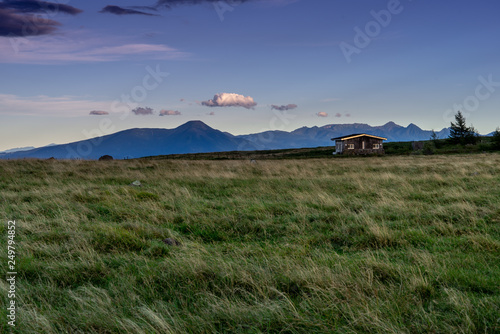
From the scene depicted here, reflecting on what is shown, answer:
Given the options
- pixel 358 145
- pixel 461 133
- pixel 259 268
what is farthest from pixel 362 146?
pixel 259 268

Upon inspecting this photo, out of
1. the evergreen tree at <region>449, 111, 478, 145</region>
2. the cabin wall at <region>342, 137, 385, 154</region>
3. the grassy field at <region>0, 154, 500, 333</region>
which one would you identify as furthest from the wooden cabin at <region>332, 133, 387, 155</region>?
the grassy field at <region>0, 154, 500, 333</region>

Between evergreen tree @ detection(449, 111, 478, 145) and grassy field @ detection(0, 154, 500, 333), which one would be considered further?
evergreen tree @ detection(449, 111, 478, 145)

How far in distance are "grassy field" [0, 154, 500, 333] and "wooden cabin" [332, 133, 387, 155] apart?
190 ft

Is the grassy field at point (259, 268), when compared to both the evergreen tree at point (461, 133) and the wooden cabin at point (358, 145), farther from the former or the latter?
the evergreen tree at point (461, 133)

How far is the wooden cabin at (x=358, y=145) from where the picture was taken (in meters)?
65.2

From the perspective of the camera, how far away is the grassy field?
3025mm

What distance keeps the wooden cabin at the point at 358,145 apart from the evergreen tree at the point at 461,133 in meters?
16.3

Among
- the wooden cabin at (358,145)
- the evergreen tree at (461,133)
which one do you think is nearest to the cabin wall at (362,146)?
the wooden cabin at (358,145)

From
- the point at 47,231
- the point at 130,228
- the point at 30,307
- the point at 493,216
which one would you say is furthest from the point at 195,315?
the point at 493,216

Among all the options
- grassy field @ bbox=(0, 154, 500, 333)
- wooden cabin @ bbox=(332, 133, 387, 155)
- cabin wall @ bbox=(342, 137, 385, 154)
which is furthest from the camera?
cabin wall @ bbox=(342, 137, 385, 154)

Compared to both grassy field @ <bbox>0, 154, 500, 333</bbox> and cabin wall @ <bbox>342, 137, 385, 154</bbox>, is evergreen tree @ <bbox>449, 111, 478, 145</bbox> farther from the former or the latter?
grassy field @ <bbox>0, 154, 500, 333</bbox>

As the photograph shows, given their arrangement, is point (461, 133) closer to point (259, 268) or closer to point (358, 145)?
point (358, 145)

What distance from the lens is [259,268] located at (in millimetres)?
4160

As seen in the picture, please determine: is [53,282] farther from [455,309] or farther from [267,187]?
[267,187]
